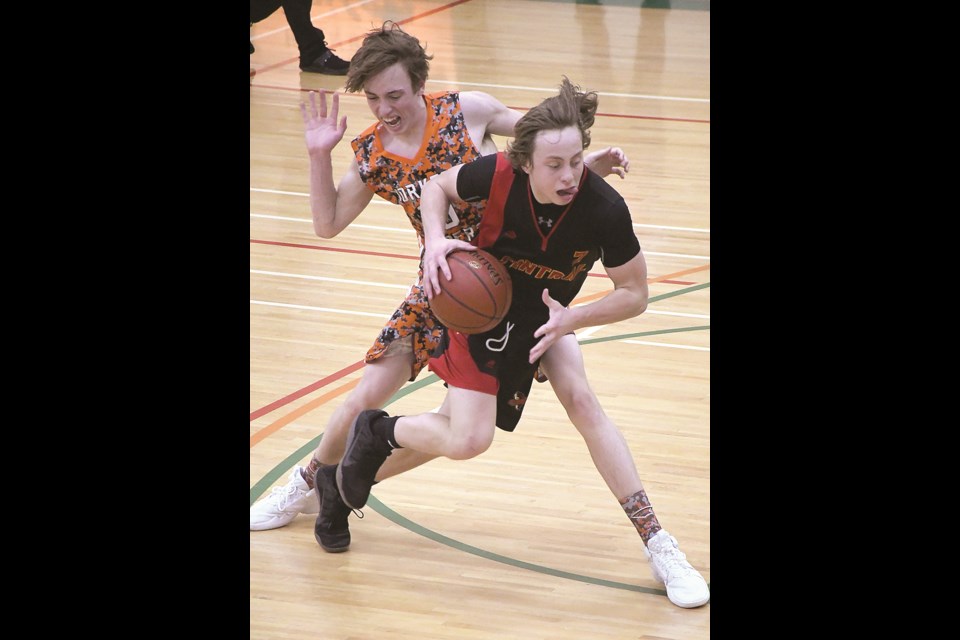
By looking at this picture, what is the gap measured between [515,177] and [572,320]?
0.45 metres

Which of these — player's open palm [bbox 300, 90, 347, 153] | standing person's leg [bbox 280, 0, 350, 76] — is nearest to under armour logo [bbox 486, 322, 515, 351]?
player's open palm [bbox 300, 90, 347, 153]

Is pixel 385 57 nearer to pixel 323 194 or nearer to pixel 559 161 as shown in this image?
pixel 323 194

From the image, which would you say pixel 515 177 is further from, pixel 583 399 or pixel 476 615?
pixel 476 615

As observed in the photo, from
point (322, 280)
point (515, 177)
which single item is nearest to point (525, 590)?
point (515, 177)

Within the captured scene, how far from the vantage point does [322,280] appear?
7121 mm

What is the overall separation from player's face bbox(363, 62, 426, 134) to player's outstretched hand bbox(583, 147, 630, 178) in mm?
542

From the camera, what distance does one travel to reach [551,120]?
3430 mm

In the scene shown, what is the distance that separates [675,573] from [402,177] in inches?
56.6

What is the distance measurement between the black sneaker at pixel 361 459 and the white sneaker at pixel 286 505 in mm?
308

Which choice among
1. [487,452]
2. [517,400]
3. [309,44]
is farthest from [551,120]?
[309,44]

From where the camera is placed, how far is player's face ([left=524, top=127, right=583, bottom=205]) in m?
3.42

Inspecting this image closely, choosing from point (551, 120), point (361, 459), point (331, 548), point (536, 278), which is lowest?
point (331, 548)

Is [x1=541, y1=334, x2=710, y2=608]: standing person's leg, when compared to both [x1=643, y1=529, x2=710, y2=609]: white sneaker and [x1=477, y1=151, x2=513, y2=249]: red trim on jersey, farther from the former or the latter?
[x1=477, y1=151, x2=513, y2=249]: red trim on jersey
